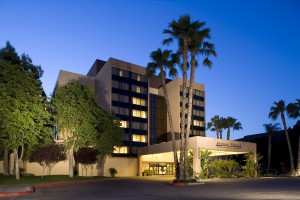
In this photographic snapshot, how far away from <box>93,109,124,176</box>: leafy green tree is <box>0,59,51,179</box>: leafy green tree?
11.6 metres

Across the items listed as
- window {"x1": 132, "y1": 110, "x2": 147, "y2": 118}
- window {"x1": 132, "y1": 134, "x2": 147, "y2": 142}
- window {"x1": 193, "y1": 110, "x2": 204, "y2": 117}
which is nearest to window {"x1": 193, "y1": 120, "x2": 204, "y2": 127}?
window {"x1": 193, "y1": 110, "x2": 204, "y2": 117}

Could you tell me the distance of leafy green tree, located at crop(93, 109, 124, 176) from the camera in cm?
4871

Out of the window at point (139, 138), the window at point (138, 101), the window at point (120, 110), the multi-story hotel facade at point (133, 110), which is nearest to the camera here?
the multi-story hotel facade at point (133, 110)

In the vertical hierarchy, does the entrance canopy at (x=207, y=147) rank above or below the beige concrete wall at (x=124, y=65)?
below

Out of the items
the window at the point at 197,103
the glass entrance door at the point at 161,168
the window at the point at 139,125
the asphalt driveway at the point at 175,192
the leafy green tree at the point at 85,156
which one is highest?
the window at the point at 197,103

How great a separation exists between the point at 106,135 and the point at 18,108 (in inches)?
641

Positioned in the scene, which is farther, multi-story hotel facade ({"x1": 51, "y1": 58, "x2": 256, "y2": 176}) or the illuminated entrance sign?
multi-story hotel facade ({"x1": 51, "y1": 58, "x2": 256, "y2": 176})

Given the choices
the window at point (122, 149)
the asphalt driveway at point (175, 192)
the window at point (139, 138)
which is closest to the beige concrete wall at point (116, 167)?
the window at point (122, 149)

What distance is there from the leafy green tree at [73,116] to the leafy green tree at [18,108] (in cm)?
495

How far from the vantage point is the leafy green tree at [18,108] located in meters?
35.0

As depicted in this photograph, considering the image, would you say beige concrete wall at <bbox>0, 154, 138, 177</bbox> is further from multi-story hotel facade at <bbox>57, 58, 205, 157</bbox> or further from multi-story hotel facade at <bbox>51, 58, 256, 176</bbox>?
multi-story hotel facade at <bbox>57, 58, 205, 157</bbox>

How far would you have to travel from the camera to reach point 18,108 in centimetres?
3581

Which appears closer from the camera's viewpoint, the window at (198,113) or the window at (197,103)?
the window at (197,103)

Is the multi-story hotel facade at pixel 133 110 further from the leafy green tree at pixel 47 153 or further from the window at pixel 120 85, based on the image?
the leafy green tree at pixel 47 153
